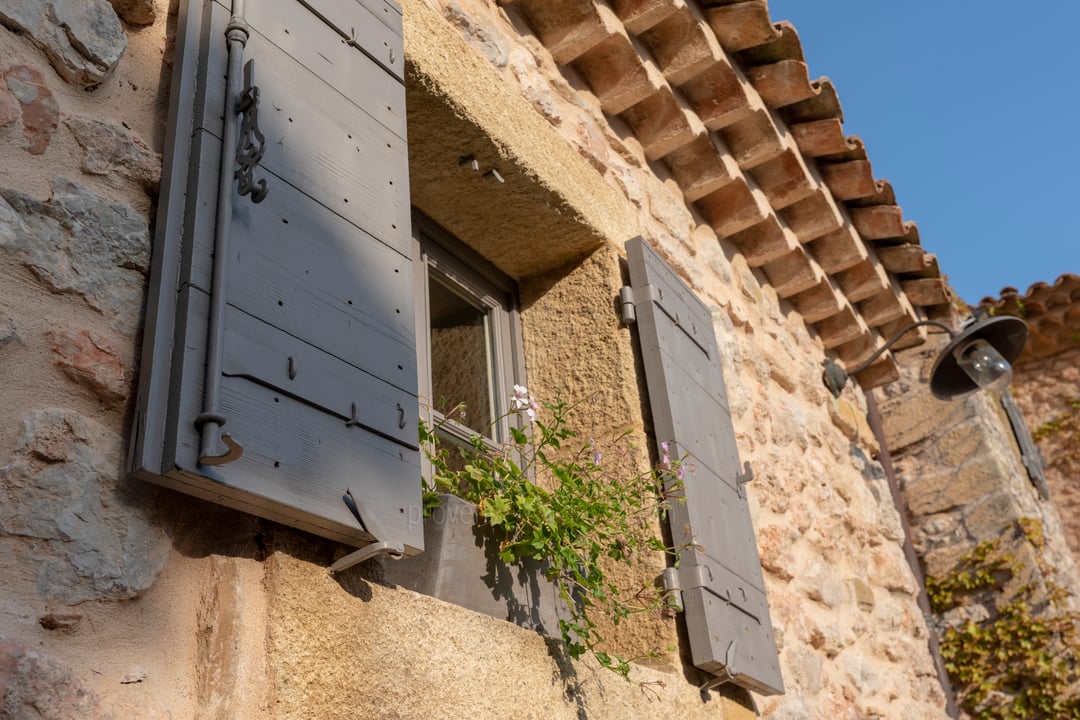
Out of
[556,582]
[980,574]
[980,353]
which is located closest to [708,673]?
[556,582]

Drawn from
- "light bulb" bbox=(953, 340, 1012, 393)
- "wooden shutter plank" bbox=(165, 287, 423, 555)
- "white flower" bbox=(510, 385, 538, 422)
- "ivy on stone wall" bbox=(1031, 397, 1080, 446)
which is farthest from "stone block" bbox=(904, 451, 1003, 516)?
"wooden shutter plank" bbox=(165, 287, 423, 555)

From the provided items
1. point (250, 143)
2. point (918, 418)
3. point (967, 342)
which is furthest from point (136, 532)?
point (918, 418)

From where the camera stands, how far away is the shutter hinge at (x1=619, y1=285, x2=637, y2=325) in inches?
124

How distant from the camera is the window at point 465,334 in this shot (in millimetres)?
2938

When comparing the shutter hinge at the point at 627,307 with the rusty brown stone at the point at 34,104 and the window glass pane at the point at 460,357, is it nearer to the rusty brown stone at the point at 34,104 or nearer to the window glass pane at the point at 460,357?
the window glass pane at the point at 460,357

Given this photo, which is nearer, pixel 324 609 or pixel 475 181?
pixel 324 609

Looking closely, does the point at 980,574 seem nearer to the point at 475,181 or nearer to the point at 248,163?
the point at 475,181

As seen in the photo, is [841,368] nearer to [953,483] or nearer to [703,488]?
[953,483]

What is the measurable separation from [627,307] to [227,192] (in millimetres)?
1608

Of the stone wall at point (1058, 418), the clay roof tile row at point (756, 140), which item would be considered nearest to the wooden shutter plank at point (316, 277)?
the clay roof tile row at point (756, 140)

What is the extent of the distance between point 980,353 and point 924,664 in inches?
53.7

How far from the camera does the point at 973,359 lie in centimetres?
484

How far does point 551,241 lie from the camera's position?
3258mm

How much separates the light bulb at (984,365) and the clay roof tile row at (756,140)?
454 mm
